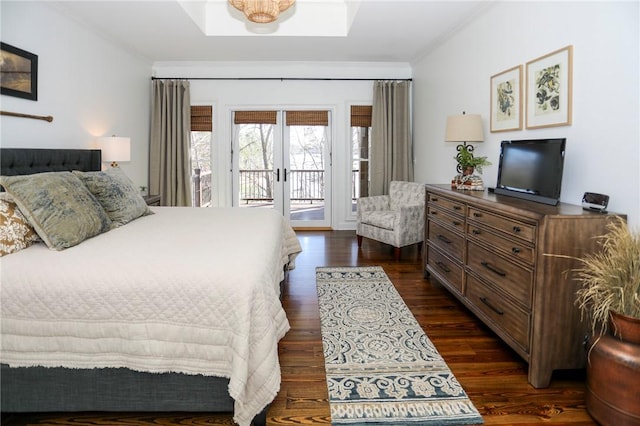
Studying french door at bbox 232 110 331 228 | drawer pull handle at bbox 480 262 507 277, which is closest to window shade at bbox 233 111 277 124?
french door at bbox 232 110 331 228

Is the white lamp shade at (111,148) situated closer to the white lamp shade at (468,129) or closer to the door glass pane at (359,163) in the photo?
the white lamp shade at (468,129)

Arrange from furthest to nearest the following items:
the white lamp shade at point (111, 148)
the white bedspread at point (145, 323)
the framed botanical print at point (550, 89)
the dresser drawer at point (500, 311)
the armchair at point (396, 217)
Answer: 1. the armchair at point (396, 217)
2. the white lamp shade at point (111, 148)
3. the framed botanical print at point (550, 89)
4. the dresser drawer at point (500, 311)
5. the white bedspread at point (145, 323)

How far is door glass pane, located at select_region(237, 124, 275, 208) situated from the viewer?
22.4 ft

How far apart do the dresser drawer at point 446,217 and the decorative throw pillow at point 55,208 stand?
2.47 m

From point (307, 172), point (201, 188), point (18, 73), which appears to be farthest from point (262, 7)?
point (201, 188)

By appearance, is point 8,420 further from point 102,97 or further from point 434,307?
point 102,97

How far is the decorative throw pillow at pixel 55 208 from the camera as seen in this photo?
220 cm

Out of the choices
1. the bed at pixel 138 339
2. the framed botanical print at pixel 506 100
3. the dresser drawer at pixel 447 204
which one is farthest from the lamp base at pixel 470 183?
the bed at pixel 138 339

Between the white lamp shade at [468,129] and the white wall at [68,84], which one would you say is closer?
the white wall at [68,84]

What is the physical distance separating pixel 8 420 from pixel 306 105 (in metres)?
5.56

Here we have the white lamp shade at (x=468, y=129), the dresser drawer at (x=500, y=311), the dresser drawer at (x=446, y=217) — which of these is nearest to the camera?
the dresser drawer at (x=500, y=311)

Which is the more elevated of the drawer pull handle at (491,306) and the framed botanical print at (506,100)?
the framed botanical print at (506,100)

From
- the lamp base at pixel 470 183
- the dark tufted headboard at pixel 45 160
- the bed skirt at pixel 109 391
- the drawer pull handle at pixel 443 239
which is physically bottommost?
the bed skirt at pixel 109 391

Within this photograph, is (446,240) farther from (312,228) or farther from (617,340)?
(312,228)
